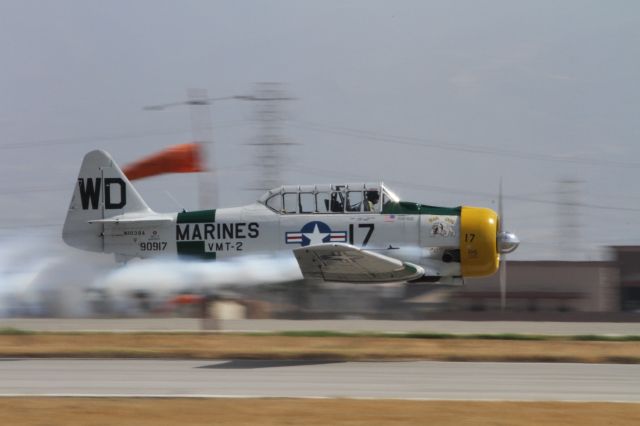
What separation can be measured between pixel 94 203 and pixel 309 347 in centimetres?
729

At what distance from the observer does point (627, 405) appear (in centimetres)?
1217

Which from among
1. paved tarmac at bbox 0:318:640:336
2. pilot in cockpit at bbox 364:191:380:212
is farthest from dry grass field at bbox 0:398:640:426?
paved tarmac at bbox 0:318:640:336

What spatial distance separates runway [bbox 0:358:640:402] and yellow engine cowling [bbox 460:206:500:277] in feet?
13.5

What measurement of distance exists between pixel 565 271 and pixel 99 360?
149 feet

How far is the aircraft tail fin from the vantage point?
22.9 meters

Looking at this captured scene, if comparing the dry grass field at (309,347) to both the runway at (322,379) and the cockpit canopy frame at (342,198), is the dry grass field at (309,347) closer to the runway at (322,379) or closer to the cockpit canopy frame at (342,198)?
the runway at (322,379)

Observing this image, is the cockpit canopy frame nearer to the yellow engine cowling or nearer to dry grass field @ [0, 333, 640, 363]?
the yellow engine cowling

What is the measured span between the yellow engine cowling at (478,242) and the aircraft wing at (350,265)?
114 centimetres

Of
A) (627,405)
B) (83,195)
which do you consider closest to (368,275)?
(83,195)

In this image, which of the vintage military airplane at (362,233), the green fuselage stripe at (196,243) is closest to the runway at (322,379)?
the vintage military airplane at (362,233)

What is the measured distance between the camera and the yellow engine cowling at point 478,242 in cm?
2062

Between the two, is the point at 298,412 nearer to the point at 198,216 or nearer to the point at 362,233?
the point at 362,233

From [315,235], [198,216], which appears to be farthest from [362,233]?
[198,216]

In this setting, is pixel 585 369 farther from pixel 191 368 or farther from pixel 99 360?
pixel 99 360
